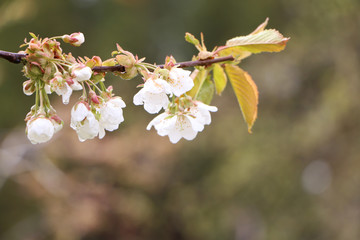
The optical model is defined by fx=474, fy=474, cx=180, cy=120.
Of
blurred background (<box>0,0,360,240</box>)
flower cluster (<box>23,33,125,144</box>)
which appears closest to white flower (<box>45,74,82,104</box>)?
flower cluster (<box>23,33,125,144</box>)

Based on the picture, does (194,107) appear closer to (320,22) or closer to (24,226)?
(320,22)

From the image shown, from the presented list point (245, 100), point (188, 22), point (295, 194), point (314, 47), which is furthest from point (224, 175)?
point (245, 100)

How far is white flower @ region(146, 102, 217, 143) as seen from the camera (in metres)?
0.69

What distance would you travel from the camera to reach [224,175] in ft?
15.9

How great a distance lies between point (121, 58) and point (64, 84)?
0.08m

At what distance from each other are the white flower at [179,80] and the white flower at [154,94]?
0.05ft

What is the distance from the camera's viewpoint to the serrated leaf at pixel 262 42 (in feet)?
2.22

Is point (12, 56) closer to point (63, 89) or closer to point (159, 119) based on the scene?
point (63, 89)

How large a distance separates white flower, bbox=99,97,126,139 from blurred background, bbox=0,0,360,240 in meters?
3.48

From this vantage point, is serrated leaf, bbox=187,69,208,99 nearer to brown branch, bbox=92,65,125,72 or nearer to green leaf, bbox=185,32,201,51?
green leaf, bbox=185,32,201,51

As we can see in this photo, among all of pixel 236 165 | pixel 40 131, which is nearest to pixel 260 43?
pixel 40 131

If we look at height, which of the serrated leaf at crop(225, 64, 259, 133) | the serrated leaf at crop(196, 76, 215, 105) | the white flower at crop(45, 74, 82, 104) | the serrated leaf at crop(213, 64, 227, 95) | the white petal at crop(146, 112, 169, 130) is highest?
the serrated leaf at crop(213, 64, 227, 95)

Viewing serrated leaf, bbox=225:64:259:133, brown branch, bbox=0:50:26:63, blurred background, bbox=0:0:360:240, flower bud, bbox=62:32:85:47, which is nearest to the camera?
brown branch, bbox=0:50:26:63

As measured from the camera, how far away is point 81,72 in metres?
0.55
